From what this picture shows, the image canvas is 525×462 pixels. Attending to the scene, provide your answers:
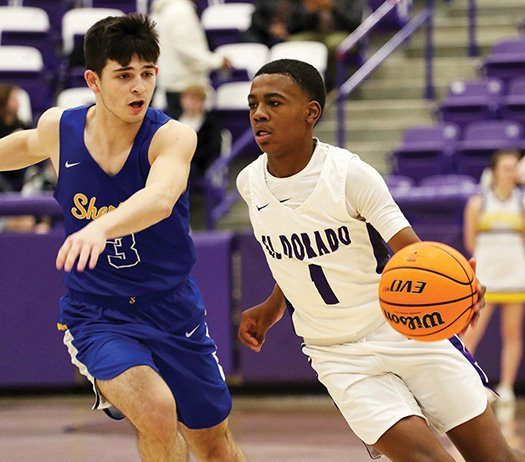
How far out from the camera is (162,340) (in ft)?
16.3

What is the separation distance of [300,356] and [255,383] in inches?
19.7

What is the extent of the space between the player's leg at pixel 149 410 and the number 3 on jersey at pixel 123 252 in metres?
0.47

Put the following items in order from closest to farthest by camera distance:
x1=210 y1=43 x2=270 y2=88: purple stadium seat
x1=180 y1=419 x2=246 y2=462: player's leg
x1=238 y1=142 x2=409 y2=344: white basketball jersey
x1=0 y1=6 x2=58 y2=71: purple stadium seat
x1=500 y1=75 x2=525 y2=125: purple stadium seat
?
x1=238 y1=142 x2=409 y2=344: white basketball jersey → x1=180 y1=419 x2=246 y2=462: player's leg → x1=500 y1=75 x2=525 y2=125: purple stadium seat → x1=210 y1=43 x2=270 y2=88: purple stadium seat → x1=0 y1=6 x2=58 y2=71: purple stadium seat

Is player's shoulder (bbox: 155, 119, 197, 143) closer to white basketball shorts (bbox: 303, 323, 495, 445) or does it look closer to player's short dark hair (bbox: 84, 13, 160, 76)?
player's short dark hair (bbox: 84, 13, 160, 76)

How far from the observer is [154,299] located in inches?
197

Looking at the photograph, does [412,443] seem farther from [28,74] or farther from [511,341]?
[28,74]

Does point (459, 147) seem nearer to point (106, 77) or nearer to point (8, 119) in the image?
point (8, 119)

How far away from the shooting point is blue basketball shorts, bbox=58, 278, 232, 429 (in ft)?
16.1

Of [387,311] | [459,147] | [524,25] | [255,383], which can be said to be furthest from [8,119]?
[387,311]

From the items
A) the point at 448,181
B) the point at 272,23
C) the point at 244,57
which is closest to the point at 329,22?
the point at 272,23

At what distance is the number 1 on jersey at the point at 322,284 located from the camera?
465 centimetres

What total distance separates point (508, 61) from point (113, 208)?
8.57m

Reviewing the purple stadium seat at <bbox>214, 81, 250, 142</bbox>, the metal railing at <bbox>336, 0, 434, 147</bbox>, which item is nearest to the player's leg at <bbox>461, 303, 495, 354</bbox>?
the metal railing at <bbox>336, 0, 434, 147</bbox>

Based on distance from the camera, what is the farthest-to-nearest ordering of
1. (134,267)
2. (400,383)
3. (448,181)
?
(448,181), (134,267), (400,383)
